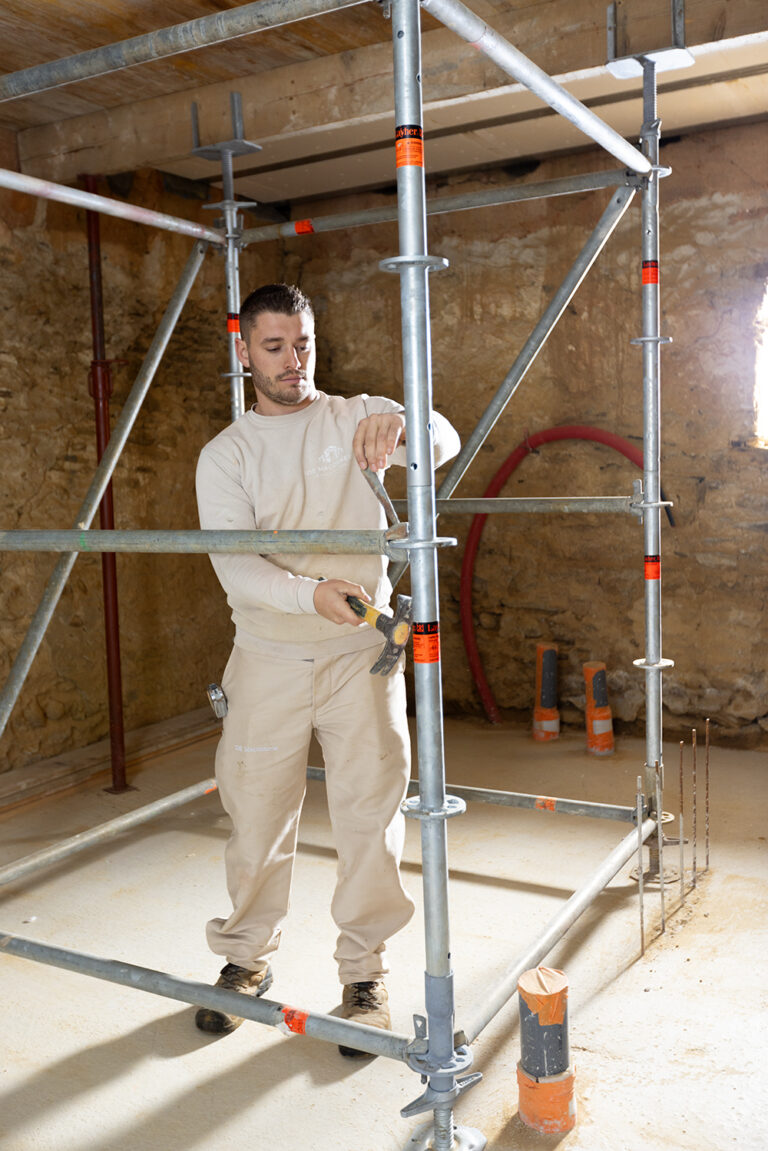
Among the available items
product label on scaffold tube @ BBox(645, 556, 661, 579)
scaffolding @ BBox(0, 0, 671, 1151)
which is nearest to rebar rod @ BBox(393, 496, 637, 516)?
scaffolding @ BBox(0, 0, 671, 1151)

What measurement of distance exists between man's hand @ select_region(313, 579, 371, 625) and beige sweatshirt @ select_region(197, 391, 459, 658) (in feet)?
1.31

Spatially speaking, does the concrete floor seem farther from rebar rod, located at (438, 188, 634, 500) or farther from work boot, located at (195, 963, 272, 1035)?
rebar rod, located at (438, 188, 634, 500)

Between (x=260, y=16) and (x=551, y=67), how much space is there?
1.74 metres

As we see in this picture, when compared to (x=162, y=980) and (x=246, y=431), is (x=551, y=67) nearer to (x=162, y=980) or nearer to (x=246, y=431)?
(x=246, y=431)

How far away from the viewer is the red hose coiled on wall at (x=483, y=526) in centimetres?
488

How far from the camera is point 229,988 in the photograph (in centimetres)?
252

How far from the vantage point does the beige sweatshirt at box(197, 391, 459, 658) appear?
244 centimetres

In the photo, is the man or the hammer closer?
the hammer

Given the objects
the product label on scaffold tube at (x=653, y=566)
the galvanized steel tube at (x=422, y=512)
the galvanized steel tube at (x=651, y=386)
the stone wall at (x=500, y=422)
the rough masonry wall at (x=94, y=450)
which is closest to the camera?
the galvanized steel tube at (x=422, y=512)

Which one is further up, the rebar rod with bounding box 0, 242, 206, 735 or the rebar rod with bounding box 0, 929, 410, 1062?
the rebar rod with bounding box 0, 242, 206, 735

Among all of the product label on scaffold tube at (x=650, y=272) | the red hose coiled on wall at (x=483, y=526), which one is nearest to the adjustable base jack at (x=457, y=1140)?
the product label on scaffold tube at (x=650, y=272)

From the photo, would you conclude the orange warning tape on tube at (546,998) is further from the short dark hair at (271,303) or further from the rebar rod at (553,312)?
the short dark hair at (271,303)

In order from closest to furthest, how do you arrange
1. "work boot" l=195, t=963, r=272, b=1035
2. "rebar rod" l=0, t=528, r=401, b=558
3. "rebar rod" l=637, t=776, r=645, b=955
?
"rebar rod" l=0, t=528, r=401, b=558
"work boot" l=195, t=963, r=272, b=1035
"rebar rod" l=637, t=776, r=645, b=955

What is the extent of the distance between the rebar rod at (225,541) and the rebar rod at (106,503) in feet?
7.05
